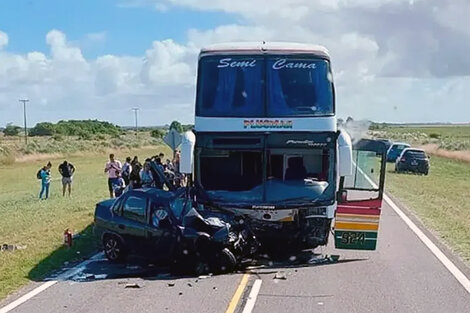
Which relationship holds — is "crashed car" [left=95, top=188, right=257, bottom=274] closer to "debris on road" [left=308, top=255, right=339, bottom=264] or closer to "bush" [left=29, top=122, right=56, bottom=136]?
"debris on road" [left=308, top=255, right=339, bottom=264]

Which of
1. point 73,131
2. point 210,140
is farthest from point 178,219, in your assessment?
point 73,131

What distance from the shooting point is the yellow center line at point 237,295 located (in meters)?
10.3

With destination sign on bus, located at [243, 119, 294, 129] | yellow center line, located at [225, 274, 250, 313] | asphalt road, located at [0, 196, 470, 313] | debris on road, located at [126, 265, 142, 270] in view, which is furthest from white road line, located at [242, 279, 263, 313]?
destination sign on bus, located at [243, 119, 294, 129]

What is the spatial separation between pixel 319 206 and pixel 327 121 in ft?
5.16

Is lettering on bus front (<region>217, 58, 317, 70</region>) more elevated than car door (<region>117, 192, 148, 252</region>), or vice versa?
lettering on bus front (<region>217, 58, 317, 70</region>)

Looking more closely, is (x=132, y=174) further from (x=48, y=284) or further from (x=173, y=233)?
(x=48, y=284)

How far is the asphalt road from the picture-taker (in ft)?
34.3

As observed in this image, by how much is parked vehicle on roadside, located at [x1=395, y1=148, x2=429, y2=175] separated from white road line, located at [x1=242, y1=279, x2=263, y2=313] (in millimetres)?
36401

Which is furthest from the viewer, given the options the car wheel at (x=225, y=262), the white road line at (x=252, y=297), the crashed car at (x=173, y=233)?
the crashed car at (x=173, y=233)

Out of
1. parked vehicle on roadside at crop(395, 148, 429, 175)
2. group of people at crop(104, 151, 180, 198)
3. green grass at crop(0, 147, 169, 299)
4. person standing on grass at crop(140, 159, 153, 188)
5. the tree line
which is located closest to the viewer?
green grass at crop(0, 147, 169, 299)

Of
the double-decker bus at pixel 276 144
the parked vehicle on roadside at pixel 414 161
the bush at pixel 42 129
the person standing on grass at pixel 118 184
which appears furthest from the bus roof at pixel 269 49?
the bush at pixel 42 129

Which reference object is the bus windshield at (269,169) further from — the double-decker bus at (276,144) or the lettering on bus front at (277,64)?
the lettering on bus front at (277,64)

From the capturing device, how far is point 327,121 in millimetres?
14914

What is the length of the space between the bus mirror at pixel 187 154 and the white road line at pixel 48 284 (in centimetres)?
251
